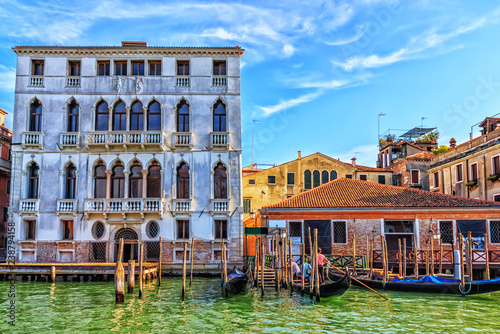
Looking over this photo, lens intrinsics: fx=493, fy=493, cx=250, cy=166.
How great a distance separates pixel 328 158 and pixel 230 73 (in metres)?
10.5

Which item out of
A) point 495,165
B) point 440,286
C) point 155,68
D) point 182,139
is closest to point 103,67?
point 155,68

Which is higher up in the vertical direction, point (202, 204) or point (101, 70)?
point (101, 70)

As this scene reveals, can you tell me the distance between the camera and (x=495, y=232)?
60.8 feet

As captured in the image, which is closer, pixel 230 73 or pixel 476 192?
pixel 230 73

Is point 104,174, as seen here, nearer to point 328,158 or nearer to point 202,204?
point 202,204

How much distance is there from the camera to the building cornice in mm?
19703

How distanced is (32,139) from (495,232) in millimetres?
18217

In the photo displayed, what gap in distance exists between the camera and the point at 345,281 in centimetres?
1204

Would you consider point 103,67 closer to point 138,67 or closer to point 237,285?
point 138,67

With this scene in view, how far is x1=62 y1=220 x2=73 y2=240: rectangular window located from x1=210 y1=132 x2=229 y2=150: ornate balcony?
20.8ft

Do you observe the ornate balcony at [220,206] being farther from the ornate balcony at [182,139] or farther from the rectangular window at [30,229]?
the rectangular window at [30,229]

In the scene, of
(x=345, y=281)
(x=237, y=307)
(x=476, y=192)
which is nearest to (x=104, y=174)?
(x=237, y=307)

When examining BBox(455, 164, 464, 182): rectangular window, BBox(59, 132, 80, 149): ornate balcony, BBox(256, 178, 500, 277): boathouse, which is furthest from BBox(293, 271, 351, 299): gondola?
BBox(455, 164, 464, 182): rectangular window

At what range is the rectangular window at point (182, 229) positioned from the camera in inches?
760
